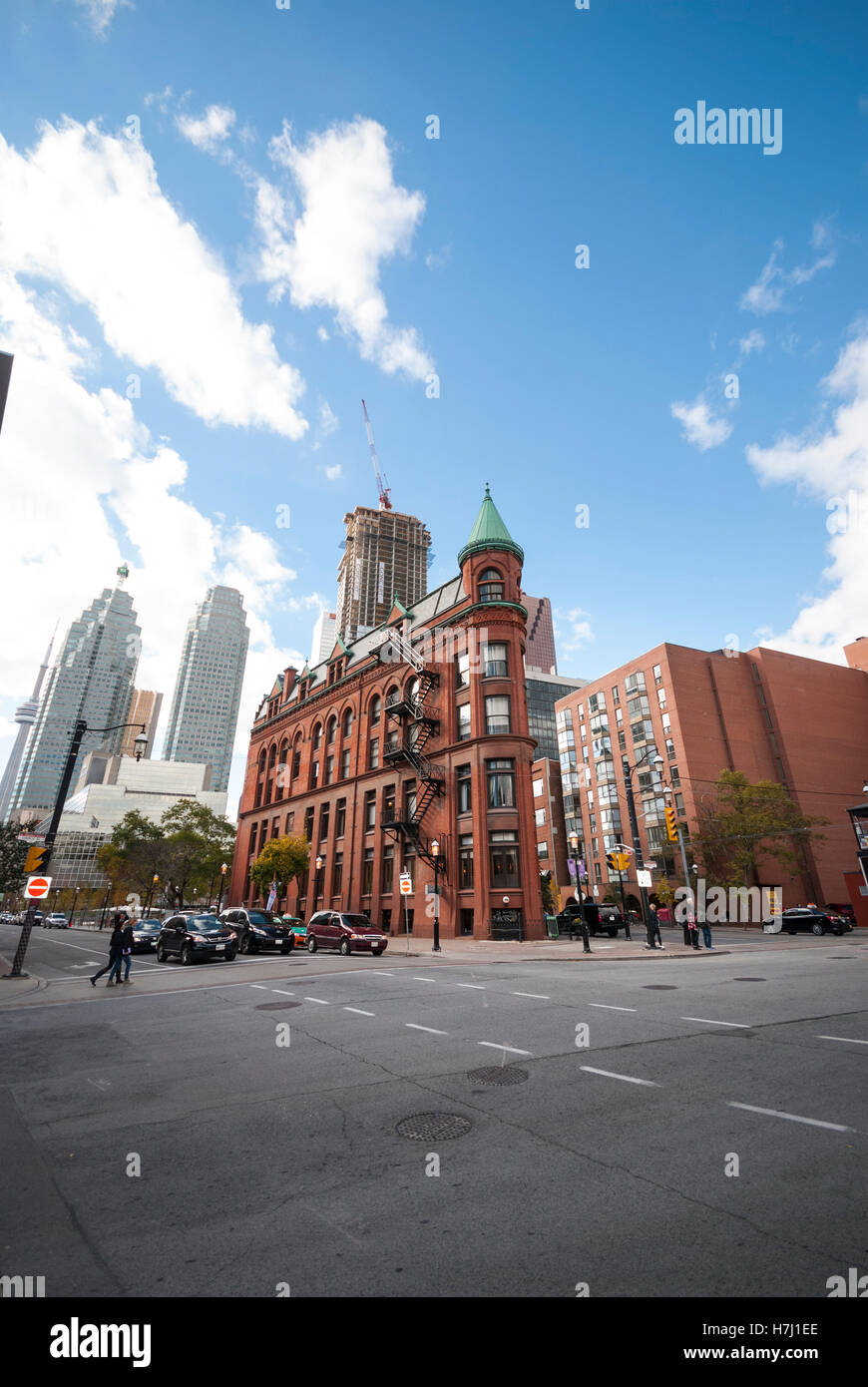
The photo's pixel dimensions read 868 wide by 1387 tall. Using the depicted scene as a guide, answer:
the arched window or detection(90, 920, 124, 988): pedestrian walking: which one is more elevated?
the arched window

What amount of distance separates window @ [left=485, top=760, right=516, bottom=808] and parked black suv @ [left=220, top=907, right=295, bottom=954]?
13658mm

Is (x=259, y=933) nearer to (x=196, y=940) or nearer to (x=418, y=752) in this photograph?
(x=196, y=940)

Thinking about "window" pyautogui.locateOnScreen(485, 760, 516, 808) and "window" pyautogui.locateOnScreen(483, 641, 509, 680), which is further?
"window" pyautogui.locateOnScreen(483, 641, 509, 680)

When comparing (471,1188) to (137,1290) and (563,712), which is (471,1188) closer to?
(137,1290)

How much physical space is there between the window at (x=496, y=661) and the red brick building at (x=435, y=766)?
61 mm

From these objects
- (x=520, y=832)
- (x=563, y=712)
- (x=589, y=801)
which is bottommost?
(x=520, y=832)

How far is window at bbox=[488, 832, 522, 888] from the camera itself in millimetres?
34200

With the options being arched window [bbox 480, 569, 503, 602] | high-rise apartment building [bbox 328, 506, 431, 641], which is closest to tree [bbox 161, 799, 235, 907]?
arched window [bbox 480, 569, 503, 602]

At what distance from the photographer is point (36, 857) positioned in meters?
17.4

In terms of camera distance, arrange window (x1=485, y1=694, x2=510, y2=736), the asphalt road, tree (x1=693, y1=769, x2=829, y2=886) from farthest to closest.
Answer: tree (x1=693, y1=769, x2=829, y2=886)
window (x1=485, y1=694, x2=510, y2=736)
the asphalt road

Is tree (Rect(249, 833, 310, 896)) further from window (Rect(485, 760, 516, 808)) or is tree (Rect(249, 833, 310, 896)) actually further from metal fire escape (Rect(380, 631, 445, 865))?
window (Rect(485, 760, 516, 808))
